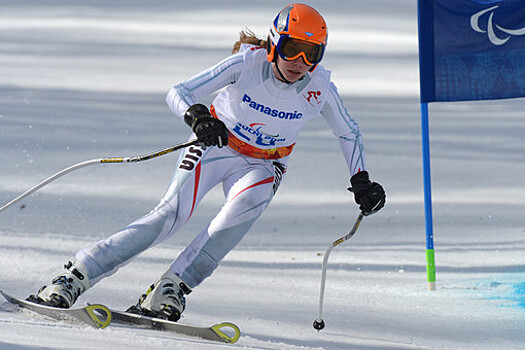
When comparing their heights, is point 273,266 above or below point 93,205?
below

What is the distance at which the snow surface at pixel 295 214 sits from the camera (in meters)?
4.34

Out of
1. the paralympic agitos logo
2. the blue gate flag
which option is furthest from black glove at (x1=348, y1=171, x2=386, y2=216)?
the paralympic agitos logo

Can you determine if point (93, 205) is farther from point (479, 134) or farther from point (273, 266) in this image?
point (479, 134)

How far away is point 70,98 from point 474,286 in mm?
7277

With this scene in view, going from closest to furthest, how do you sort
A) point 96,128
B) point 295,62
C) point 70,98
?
1. point 295,62
2. point 96,128
3. point 70,98

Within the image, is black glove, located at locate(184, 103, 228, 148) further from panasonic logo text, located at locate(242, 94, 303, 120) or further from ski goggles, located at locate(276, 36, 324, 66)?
ski goggles, located at locate(276, 36, 324, 66)

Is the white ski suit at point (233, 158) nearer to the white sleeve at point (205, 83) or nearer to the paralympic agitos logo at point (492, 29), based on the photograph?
the white sleeve at point (205, 83)

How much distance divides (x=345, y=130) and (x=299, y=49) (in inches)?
21.6

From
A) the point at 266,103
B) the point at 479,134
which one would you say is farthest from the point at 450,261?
the point at 479,134

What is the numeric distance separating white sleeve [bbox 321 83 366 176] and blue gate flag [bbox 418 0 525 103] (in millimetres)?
1513

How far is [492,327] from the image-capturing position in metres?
4.43

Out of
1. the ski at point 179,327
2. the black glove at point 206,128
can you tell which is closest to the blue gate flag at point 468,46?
the black glove at point 206,128

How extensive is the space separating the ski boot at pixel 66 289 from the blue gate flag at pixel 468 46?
2.70m

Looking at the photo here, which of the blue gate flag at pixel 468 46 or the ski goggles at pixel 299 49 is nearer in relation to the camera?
the ski goggles at pixel 299 49
